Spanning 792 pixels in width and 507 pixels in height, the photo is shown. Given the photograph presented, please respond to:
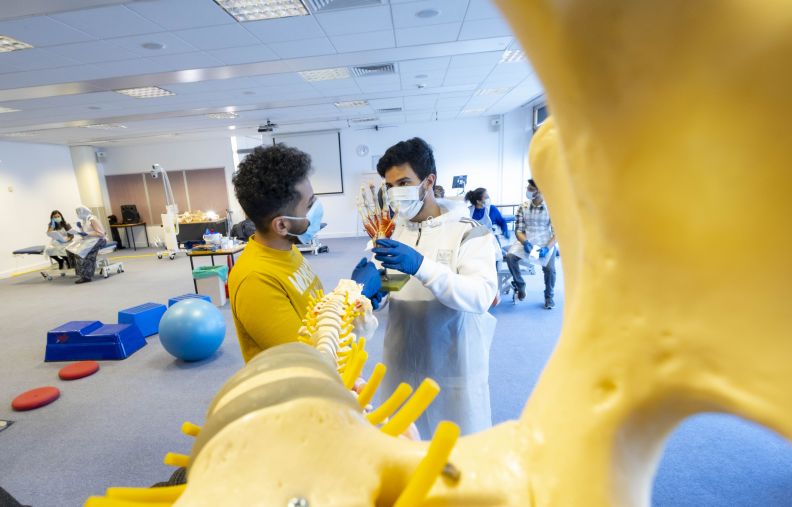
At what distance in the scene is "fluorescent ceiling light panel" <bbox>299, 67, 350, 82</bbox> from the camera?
6162mm

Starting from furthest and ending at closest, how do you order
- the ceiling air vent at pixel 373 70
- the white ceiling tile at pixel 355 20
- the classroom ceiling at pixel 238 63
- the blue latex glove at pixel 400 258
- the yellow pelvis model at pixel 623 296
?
the ceiling air vent at pixel 373 70, the white ceiling tile at pixel 355 20, the classroom ceiling at pixel 238 63, the blue latex glove at pixel 400 258, the yellow pelvis model at pixel 623 296

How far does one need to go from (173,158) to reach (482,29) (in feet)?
38.9

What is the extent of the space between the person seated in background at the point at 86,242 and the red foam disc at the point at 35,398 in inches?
216

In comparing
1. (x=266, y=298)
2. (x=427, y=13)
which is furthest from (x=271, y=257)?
(x=427, y=13)

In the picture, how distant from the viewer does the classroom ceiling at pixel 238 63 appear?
393cm

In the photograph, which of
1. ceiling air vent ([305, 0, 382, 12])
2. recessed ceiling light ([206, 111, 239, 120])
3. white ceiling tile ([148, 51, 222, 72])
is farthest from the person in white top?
recessed ceiling light ([206, 111, 239, 120])

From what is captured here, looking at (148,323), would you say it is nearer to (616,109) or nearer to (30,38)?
(30,38)

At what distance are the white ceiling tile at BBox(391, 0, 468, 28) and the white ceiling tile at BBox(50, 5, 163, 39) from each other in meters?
2.61

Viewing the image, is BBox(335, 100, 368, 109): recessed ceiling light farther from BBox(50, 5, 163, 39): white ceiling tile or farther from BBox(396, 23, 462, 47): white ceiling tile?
BBox(50, 5, 163, 39): white ceiling tile

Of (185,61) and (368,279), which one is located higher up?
(185,61)

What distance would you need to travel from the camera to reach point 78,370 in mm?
3773

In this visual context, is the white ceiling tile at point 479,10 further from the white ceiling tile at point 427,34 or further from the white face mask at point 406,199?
the white face mask at point 406,199

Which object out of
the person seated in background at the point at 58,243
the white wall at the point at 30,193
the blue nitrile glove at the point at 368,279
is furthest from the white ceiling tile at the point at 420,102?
the white wall at the point at 30,193

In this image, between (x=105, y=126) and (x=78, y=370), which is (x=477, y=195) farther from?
(x=105, y=126)
